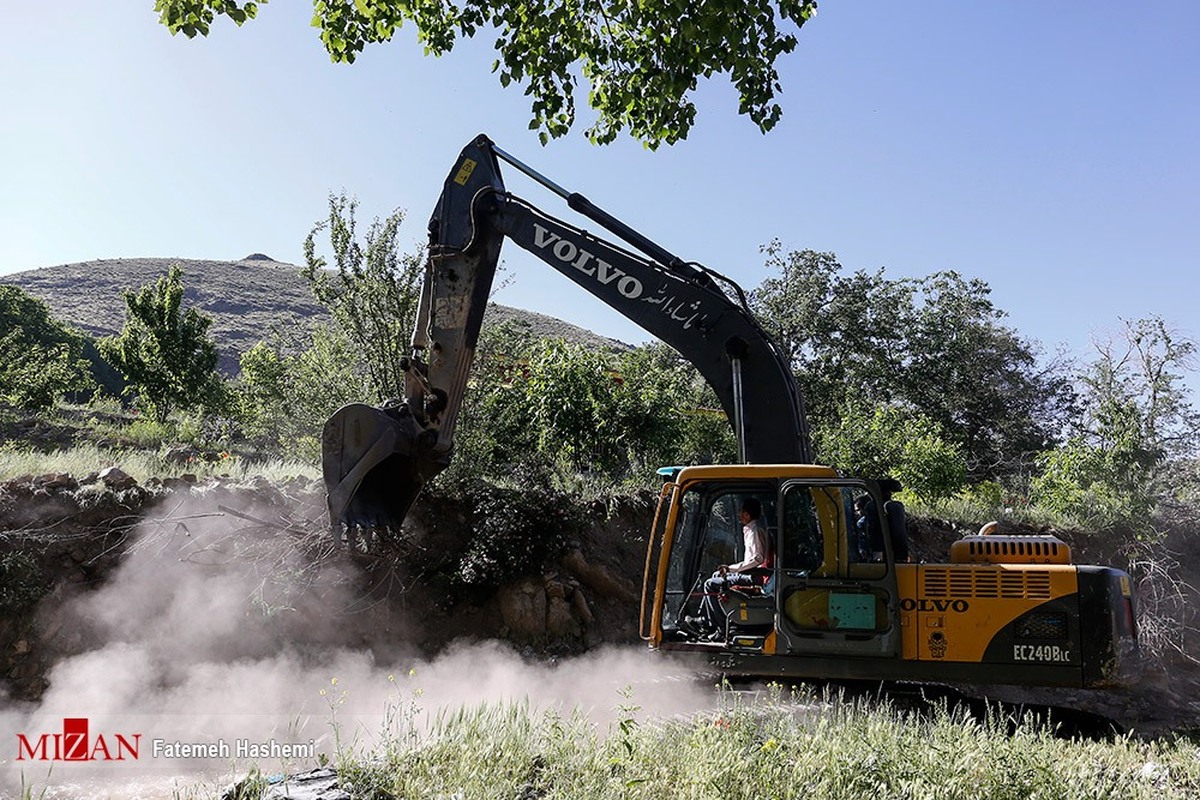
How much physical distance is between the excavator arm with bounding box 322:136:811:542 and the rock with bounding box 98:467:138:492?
151 inches

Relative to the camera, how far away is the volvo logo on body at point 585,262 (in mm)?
7977

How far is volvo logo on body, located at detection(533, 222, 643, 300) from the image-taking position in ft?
26.2

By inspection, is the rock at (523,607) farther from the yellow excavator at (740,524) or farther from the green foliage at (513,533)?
the yellow excavator at (740,524)

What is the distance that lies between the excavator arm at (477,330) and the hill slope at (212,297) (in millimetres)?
45754

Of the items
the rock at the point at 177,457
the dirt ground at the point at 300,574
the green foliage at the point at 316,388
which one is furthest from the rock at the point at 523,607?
the rock at the point at 177,457

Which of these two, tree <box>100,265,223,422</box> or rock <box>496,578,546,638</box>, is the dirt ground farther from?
tree <box>100,265,223,422</box>

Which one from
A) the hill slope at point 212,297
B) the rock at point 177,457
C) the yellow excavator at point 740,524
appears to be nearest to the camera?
the yellow excavator at point 740,524

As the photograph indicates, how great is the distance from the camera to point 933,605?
651 centimetres

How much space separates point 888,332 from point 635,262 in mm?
22934

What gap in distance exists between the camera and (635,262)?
7.98 metres

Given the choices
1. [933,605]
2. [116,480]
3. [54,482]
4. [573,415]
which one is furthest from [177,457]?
[933,605]

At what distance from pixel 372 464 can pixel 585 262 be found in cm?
267

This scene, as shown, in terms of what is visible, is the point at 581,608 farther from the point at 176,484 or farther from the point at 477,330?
the point at 176,484


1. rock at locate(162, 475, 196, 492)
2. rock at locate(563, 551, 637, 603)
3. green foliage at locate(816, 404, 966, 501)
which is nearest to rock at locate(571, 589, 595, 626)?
rock at locate(563, 551, 637, 603)
